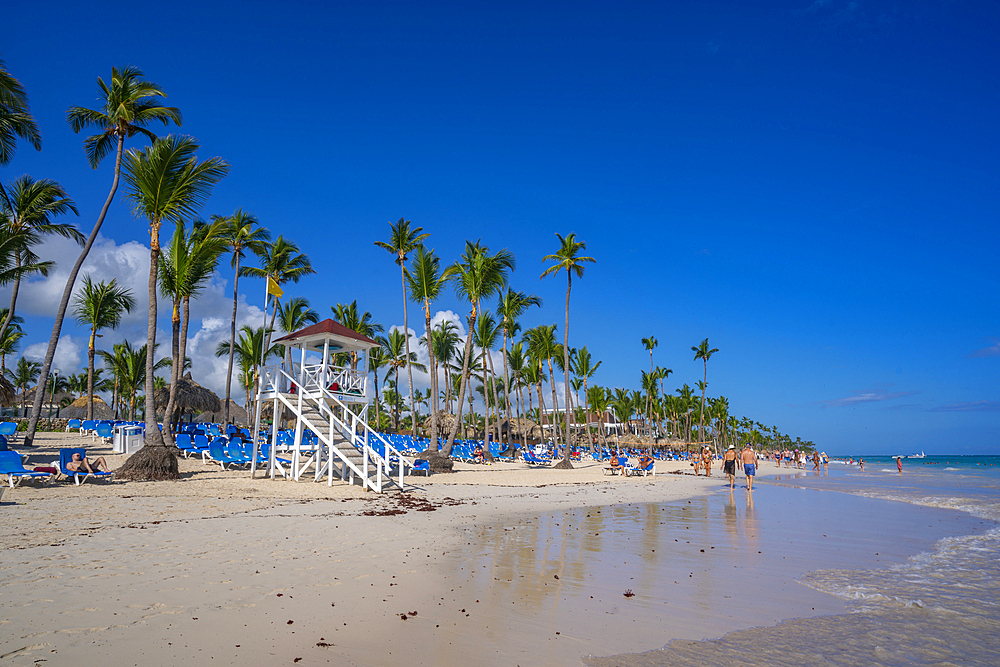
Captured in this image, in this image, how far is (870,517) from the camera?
487 inches

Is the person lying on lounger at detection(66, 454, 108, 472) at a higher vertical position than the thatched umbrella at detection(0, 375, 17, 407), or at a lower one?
lower

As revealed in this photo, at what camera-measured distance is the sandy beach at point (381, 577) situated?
3.76m

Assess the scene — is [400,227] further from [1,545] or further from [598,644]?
[598,644]

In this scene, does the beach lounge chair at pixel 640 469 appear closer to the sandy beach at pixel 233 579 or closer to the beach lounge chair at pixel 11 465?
the sandy beach at pixel 233 579

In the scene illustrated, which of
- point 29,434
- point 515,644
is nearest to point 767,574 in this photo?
point 515,644

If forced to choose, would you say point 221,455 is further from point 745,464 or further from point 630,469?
point 630,469

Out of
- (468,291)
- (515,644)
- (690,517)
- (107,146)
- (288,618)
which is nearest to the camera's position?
(515,644)

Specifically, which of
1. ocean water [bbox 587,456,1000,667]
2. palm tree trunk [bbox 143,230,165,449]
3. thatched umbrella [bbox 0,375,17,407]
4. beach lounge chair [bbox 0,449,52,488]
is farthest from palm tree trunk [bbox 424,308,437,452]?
ocean water [bbox 587,456,1000,667]

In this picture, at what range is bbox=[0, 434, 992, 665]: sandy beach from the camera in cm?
376

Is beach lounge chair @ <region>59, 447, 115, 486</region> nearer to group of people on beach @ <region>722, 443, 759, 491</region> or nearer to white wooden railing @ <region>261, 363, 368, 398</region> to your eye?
white wooden railing @ <region>261, 363, 368, 398</region>

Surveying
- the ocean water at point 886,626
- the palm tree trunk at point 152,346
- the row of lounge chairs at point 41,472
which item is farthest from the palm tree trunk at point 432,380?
the ocean water at point 886,626

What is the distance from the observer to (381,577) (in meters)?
5.63

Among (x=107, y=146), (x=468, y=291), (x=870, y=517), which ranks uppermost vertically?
(x=107, y=146)

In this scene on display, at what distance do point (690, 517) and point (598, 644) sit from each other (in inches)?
333
